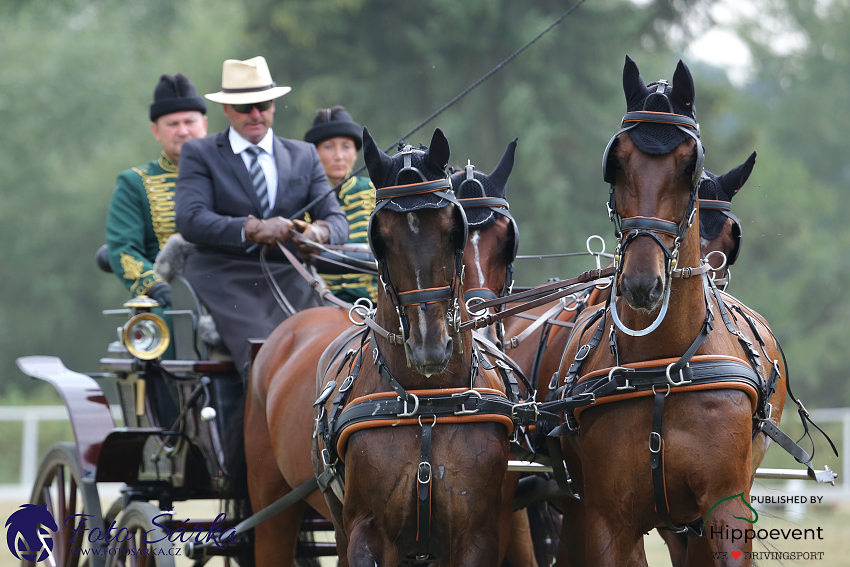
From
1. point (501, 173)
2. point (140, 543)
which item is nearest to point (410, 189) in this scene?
point (501, 173)

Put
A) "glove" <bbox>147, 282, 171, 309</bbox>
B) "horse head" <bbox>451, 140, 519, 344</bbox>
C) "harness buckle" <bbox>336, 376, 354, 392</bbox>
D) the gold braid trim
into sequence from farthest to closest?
the gold braid trim, "glove" <bbox>147, 282, 171, 309</bbox>, "horse head" <bbox>451, 140, 519, 344</bbox>, "harness buckle" <bbox>336, 376, 354, 392</bbox>

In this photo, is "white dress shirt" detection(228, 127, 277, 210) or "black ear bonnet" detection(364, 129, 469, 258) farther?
"white dress shirt" detection(228, 127, 277, 210)

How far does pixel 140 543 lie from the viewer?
507 cm

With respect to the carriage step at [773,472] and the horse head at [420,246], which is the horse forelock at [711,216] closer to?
the carriage step at [773,472]

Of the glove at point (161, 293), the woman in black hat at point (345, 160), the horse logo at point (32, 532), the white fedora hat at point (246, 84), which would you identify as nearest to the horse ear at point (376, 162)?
the white fedora hat at point (246, 84)

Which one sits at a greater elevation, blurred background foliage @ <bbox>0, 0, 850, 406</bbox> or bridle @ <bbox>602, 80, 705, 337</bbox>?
blurred background foliage @ <bbox>0, 0, 850, 406</bbox>

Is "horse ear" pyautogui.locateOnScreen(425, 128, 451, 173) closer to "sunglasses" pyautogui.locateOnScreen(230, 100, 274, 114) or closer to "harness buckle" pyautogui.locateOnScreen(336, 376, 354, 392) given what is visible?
"harness buckle" pyautogui.locateOnScreen(336, 376, 354, 392)

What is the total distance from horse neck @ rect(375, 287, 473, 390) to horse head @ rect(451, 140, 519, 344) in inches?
27.3

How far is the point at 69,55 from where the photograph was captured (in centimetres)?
2667

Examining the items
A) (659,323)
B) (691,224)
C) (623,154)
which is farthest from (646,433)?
(623,154)

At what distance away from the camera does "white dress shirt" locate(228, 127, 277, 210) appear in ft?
18.0

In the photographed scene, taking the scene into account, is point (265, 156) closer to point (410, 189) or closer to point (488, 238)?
point (488, 238)

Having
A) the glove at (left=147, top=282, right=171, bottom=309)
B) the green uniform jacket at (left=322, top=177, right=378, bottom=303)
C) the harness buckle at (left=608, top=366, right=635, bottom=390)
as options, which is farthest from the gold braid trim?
the harness buckle at (left=608, top=366, right=635, bottom=390)

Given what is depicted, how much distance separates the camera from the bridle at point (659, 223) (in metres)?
3.29
